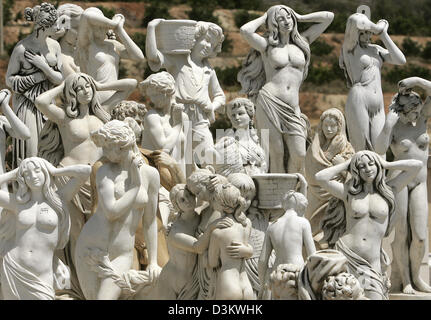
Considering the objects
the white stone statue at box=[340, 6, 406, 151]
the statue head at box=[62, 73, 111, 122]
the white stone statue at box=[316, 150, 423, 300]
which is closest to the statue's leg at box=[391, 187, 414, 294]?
the white stone statue at box=[340, 6, 406, 151]

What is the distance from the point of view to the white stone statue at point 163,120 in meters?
16.1

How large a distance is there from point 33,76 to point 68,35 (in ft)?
4.19

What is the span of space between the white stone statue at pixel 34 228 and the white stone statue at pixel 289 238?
6.39ft

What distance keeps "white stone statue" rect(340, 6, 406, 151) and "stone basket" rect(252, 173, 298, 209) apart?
2250 millimetres

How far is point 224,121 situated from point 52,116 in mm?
22774

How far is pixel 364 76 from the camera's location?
57.4ft

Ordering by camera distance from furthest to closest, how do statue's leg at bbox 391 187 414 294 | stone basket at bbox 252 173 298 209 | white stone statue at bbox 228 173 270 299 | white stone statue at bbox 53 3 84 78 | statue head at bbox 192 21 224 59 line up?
statue head at bbox 192 21 224 59, white stone statue at bbox 53 3 84 78, statue's leg at bbox 391 187 414 294, stone basket at bbox 252 173 298 209, white stone statue at bbox 228 173 270 299

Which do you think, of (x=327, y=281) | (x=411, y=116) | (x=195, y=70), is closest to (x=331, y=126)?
(x=411, y=116)

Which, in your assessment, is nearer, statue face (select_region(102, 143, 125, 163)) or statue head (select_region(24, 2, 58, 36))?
statue face (select_region(102, 143, 125, 163))

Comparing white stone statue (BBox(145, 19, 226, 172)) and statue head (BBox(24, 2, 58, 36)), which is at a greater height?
statue head (BBox(24, 2, 58, 36))

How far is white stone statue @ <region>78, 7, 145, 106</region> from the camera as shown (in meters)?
17.1

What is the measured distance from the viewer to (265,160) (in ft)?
55.2

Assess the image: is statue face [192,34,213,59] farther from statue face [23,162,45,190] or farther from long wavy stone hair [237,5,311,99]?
statue face [23,162,45,190]

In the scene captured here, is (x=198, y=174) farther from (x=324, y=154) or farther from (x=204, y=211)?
(x=324, y=154)
